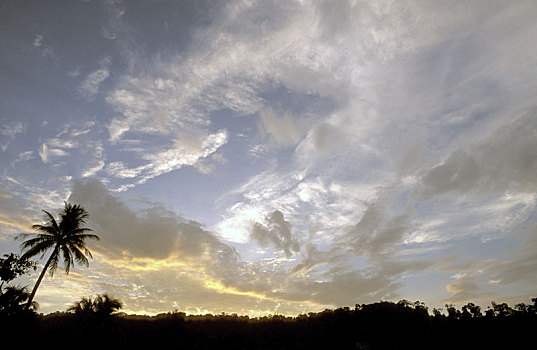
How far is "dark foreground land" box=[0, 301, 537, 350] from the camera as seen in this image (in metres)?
31.7

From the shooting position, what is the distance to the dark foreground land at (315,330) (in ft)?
104

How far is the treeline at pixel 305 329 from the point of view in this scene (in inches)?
1239

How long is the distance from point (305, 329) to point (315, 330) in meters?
1.96

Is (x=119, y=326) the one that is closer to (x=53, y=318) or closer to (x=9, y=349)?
(x=9, y=349)

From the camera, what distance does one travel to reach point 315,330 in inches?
2216

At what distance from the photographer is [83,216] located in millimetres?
34094

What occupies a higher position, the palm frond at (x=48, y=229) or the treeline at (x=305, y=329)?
the palm frond at (x=48, y=229)

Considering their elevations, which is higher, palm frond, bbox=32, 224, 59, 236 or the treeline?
palm frond, bbox=32, 224, 59, 236

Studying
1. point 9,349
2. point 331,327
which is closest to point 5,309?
point 9,349

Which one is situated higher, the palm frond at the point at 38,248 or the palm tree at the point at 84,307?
the palm frond at the point at 38,248

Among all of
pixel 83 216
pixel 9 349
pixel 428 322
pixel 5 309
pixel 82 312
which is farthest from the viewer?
pixel 428 322

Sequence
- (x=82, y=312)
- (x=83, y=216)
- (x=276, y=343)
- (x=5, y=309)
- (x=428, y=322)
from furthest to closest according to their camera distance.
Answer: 1. (x=428, y=322)
2. (x=276, y=343)
3. (x=83, y=216)
4. (x=82, y=312)
5. (x=5, y=309)

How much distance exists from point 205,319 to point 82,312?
101 feet

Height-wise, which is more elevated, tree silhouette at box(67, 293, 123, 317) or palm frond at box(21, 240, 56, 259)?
palm frond at box(21, 240, 56, 259)
